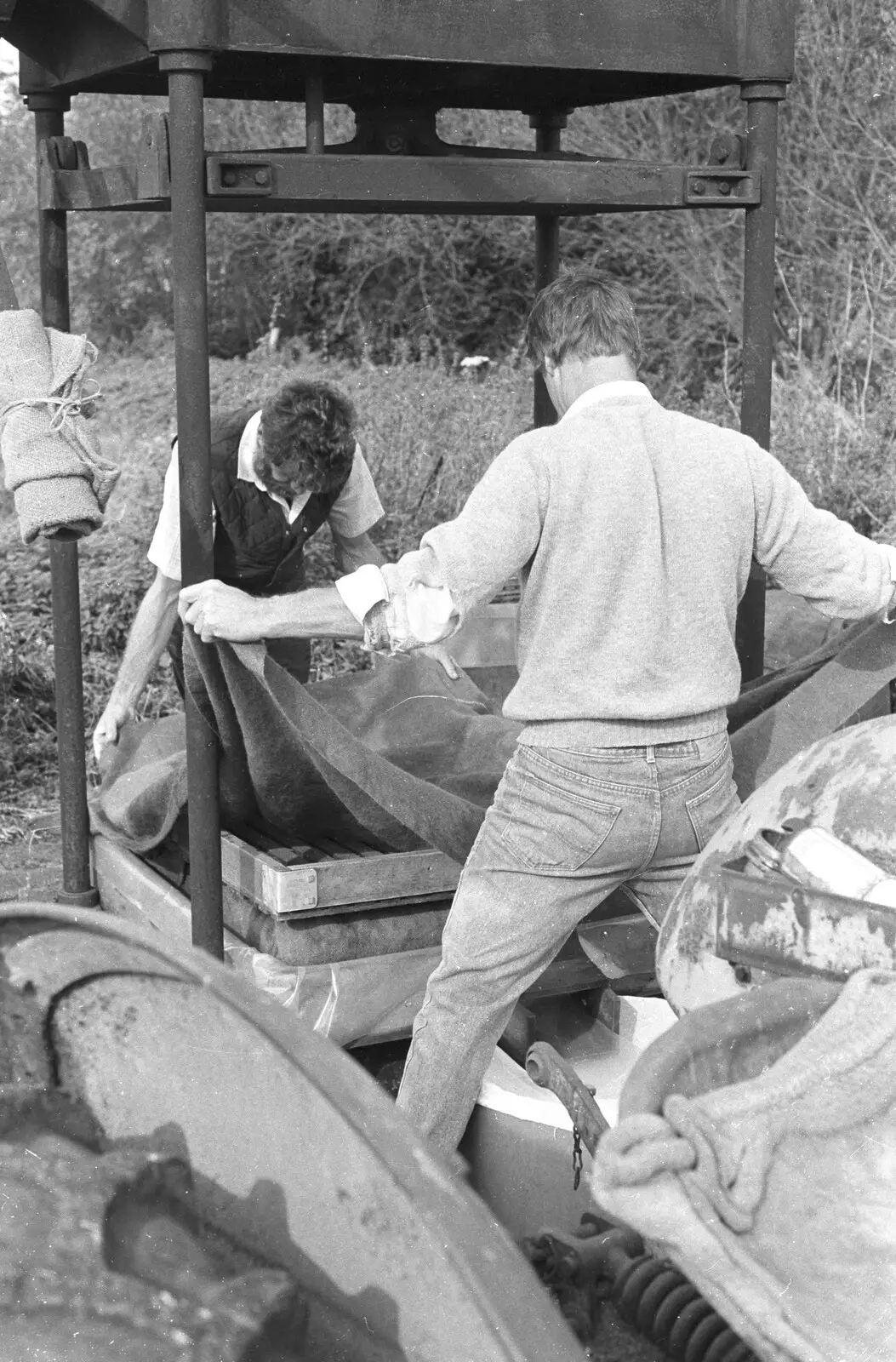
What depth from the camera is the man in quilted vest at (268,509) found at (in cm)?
384

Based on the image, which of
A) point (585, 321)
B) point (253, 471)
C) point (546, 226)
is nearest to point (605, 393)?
point (585, 321)

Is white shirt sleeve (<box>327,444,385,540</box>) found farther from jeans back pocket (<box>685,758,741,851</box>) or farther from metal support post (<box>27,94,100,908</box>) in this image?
jeans back pocket (<box>685,758,741,851</box>)

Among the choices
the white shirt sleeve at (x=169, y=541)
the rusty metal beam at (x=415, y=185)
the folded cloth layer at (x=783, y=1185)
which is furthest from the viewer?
the white shirt sleeve at (x=169, y=541)

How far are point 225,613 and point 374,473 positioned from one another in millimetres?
5360

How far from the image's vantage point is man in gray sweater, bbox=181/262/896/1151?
2.60m

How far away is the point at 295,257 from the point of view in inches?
484

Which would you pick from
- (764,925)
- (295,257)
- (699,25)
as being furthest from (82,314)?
(764,925)

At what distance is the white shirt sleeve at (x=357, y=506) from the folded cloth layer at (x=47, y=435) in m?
1.43

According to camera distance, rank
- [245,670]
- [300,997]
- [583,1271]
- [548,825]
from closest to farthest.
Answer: [583,1271] → [548,825] → [245,670] → [300,997]

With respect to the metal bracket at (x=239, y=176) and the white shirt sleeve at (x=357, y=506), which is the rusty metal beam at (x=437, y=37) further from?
the white shirt sleeve at (x=357, y=506)

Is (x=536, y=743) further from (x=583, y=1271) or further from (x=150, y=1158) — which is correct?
(x=150, y=1158)

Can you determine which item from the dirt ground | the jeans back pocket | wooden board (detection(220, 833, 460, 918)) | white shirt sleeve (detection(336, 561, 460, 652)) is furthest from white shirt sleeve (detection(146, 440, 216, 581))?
the jeans back pocket

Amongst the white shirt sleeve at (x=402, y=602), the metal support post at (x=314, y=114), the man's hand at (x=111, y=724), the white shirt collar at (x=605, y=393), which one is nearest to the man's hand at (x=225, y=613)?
the white shirt sleeve at (x=402, y=602)

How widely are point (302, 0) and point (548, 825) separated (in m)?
1.61
